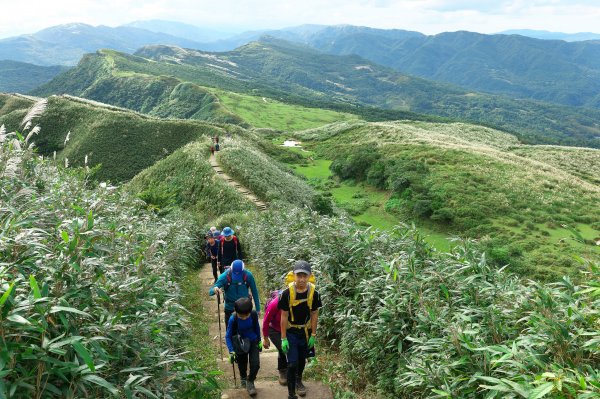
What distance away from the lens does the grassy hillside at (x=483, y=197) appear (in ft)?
90.1

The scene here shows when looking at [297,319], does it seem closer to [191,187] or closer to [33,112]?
[33,112]

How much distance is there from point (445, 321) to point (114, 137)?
54158 millimetres

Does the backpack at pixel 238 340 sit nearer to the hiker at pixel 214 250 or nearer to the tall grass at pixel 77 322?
the tall grass at pixel 77 322

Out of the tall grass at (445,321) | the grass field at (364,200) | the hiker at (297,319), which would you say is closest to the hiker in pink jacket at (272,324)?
the hiker at (297,319)

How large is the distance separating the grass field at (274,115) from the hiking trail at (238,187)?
76.7 metres

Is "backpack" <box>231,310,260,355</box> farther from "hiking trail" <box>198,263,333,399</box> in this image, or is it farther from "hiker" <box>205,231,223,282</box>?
"hiker" <box>205,231,223,282</box>

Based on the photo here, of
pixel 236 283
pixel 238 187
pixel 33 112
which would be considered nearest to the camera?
pixel 236 283

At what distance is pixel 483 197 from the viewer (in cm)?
3650

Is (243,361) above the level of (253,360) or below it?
below

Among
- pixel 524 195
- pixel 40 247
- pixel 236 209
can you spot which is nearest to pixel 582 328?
pixel 40 247

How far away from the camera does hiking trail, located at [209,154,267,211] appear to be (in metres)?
26.9

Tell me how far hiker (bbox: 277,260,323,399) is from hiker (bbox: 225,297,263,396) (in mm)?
662

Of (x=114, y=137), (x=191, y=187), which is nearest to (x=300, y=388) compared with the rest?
(x=191, y=187)

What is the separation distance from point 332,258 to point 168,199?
61.0ft
